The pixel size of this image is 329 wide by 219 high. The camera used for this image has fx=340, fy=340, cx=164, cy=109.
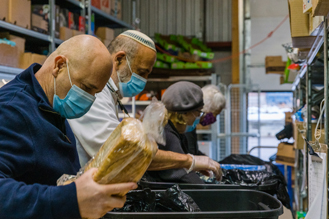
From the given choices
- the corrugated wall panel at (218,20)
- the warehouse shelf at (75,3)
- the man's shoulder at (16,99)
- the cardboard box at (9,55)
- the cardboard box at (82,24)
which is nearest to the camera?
the man's shoulder at (16,99)

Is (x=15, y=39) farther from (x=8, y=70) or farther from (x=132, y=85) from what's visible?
(x=132, y=85)

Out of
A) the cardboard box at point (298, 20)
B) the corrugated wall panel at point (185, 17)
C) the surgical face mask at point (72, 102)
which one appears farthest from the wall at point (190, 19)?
the surgical face mask at point (72, 102)

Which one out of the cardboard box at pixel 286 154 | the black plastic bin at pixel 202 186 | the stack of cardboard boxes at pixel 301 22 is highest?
the stack of cardboard boxes at pixel 301 22

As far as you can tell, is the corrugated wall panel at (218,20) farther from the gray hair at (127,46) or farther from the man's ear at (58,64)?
the man's ear at (58,64)

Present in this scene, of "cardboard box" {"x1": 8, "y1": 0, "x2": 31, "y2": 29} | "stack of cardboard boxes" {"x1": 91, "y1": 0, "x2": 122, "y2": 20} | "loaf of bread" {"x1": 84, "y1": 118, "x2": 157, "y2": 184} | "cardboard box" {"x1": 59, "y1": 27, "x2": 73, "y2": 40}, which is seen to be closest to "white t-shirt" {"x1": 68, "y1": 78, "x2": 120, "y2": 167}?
"loaf of bread" {"x1": 84, "y1": 118, "x2": 157, "y2": 184}

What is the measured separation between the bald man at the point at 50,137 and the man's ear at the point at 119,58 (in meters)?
0.79

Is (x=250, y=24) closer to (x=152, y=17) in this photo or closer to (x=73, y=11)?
(x=152, y=17)

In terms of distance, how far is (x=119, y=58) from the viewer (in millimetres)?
2068

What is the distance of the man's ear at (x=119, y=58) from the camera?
2056 mm

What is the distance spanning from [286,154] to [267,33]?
4091 mm

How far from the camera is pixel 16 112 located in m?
1.00

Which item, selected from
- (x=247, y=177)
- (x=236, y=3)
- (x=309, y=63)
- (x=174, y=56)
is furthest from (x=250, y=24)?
(x=247, y=177)

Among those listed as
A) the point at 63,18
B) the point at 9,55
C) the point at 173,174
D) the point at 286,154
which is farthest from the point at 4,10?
the point at 286,154

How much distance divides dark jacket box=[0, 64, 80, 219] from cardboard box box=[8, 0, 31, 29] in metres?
2.37
